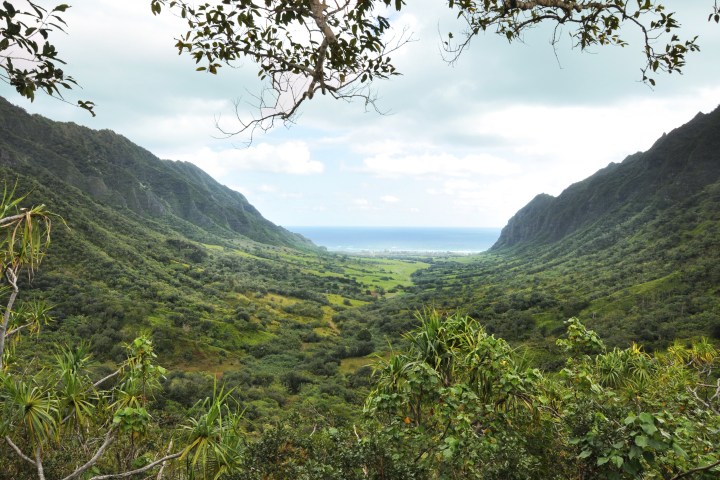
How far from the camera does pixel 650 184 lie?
113750 millimetres

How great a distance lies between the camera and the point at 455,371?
21.1 feet

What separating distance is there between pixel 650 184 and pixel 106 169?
593 feet

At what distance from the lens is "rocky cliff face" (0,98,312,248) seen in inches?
3870

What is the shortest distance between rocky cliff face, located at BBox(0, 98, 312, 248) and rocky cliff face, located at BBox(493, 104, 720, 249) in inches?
5776

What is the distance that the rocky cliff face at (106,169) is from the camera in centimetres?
9829

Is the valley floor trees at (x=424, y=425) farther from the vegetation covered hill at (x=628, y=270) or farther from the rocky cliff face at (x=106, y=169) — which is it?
the rocky cliff face at (x=106, y=169)

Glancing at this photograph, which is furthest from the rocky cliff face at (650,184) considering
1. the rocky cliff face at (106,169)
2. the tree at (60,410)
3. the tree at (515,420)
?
the rocky cliff face at (106,169)

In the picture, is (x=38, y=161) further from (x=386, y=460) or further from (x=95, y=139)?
(x=386, y=460)

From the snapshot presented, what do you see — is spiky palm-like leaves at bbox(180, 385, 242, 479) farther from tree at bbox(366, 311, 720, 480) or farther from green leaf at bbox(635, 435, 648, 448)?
green leaf at bbox(635, 435, 648, 448)

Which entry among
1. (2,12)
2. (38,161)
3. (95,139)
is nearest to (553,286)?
(2,12)

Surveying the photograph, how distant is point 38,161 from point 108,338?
9001cm

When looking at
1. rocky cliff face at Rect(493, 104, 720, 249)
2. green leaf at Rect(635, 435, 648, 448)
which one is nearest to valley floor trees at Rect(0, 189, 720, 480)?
green leaf at Rect(635, 435, 648, 448)

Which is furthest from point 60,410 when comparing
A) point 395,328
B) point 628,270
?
point 628,270

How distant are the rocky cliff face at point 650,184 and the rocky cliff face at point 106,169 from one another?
146722 millimetres
